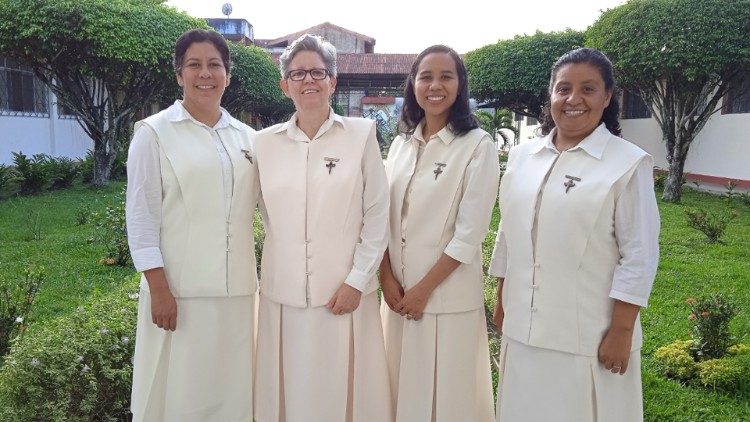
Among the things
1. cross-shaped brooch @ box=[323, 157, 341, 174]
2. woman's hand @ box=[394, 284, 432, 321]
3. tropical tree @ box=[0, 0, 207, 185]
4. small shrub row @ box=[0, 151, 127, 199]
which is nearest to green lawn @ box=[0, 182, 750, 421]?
small shrub row @ box=[0, 151, 127, 199]

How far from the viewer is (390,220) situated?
2580 millimetres

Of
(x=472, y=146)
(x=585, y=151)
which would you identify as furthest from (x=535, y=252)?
(x=472, y=146)

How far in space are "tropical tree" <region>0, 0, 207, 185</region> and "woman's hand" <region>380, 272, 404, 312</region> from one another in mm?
10553

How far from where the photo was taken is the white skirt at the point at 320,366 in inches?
93.5

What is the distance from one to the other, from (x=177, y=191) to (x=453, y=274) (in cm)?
122

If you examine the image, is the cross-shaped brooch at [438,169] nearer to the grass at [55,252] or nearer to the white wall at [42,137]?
the grass at [55,252]

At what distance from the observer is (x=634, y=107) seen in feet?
52.1

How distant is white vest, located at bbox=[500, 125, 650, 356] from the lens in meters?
1.95

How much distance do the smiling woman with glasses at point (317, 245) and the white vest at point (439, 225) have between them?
159 millimetres

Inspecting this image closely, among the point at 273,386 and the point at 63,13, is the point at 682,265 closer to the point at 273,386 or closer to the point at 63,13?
the point at 273,386

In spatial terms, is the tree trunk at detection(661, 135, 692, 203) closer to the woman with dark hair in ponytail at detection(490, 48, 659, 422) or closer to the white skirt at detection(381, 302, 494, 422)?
the white skirt at detection(381, 302, 494, 422)

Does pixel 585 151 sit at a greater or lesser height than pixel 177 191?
greater

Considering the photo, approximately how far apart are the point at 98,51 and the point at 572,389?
39.0 feet

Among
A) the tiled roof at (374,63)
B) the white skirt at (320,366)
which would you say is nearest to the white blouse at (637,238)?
the white skirt at (320,366)
